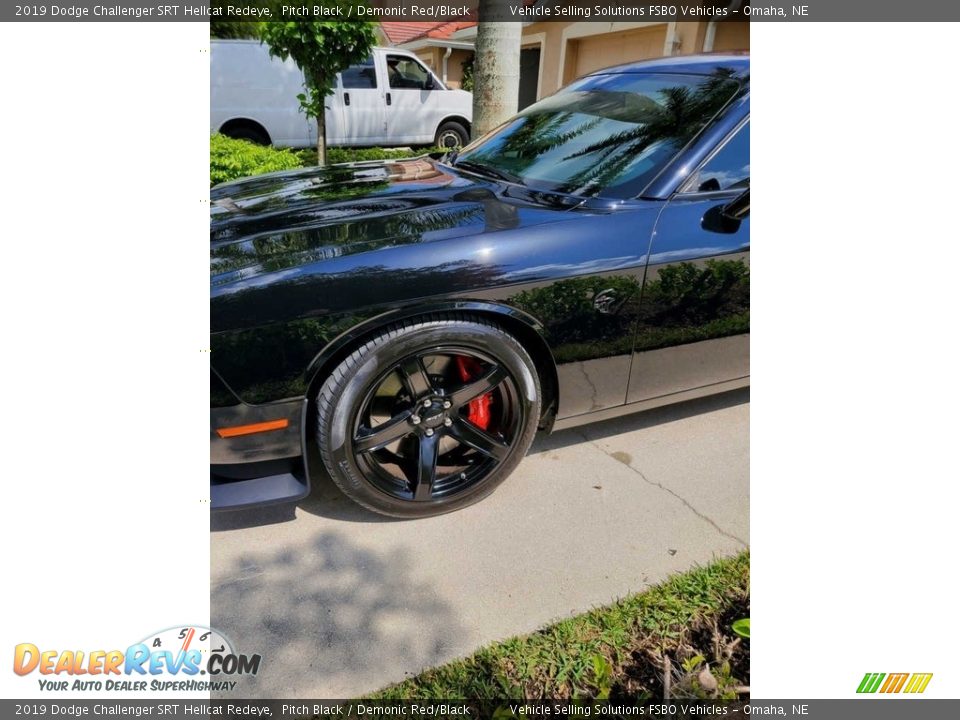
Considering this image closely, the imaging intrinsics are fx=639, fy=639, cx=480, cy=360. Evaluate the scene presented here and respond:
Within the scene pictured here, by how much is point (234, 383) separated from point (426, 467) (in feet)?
2.34

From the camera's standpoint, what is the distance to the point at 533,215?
2.30m

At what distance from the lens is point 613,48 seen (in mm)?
11555

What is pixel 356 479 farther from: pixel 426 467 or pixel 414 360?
pixel 414 360

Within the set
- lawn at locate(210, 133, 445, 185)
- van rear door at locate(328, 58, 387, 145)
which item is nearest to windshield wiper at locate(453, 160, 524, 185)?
lawn at locate(210, 133, 445, 185)

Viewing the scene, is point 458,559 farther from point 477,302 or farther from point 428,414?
point 477,302

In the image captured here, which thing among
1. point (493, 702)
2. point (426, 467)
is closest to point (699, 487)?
point (426, 467)

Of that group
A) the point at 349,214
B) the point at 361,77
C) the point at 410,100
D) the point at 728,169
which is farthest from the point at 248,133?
the point at 728,169

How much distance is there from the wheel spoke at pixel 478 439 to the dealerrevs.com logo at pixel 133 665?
0.98m

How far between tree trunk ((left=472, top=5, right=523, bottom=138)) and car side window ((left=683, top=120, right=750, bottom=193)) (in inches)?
134

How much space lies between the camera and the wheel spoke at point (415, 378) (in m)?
2.10

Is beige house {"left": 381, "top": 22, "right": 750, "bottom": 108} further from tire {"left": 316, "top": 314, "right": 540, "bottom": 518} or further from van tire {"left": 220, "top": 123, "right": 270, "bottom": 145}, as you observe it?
tire {"left": 316, "top": 314, "right": 540, "bottom": 518}

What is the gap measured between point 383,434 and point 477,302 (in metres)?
0.55

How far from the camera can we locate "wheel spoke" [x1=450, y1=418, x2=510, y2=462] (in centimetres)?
227
